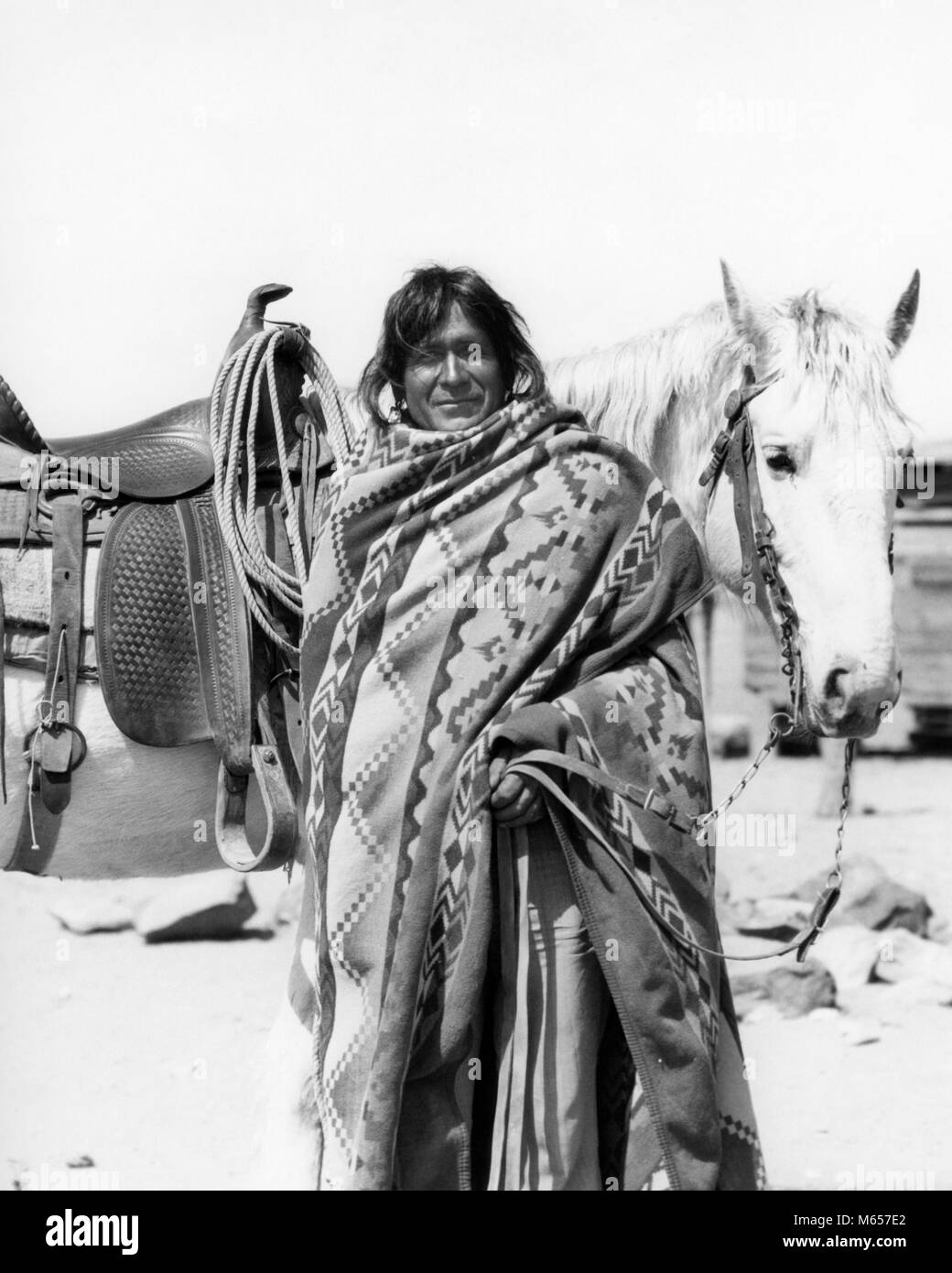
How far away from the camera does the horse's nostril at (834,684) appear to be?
7.55 ft

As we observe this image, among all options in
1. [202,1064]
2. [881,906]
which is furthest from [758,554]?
[881,906]

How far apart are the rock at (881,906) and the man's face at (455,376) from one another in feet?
13.0

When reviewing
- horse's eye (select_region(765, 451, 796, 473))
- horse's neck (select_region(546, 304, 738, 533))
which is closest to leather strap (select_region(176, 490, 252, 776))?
horse's neck (select_region(546, 304, 738, 533))

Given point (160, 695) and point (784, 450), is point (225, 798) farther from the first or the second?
point (784, 450)

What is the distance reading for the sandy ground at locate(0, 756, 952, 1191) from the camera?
3721 millimetres

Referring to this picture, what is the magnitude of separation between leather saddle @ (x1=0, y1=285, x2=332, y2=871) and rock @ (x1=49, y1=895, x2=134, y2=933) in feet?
10.0

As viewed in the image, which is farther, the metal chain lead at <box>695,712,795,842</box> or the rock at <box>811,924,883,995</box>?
the rock at <box>811,924,883,995</box>

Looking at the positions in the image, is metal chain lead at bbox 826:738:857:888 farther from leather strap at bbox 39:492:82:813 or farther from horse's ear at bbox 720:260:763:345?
leather strap at bbox 39:492:82:813

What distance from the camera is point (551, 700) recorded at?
2.01m

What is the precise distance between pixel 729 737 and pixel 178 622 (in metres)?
7.88

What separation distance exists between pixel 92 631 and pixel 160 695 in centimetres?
23

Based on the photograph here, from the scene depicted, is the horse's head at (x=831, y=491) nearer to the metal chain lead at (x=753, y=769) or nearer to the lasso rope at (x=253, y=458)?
the metal chain lead at (x=753, y=769)
